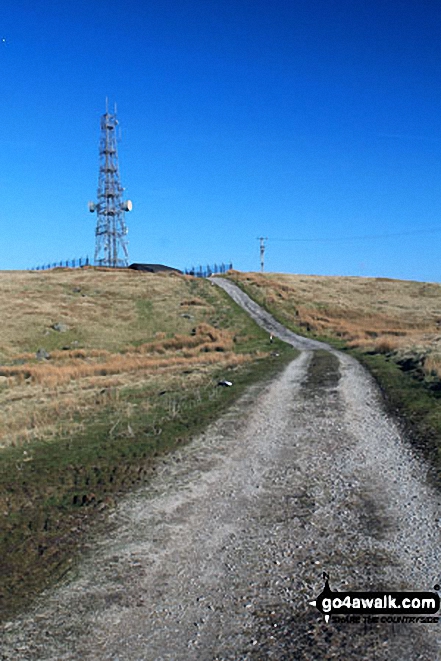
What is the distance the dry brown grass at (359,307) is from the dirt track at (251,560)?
66.6 ft

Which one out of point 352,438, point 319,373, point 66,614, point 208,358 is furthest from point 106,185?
point 66,614

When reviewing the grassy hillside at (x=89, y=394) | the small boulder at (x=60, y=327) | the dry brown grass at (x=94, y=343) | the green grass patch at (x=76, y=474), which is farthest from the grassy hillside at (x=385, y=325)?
the small boulder at (x=60, y=327)

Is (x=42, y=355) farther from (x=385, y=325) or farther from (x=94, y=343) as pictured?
(x=385, y=325)

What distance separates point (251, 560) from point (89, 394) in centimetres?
1715

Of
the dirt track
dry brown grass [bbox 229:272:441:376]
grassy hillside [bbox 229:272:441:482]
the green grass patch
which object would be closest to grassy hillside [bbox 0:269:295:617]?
the green grass patch

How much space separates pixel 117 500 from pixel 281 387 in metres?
12.3

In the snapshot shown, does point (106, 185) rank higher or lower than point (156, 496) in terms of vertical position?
higher

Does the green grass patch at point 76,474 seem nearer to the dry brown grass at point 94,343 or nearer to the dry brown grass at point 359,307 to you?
the dry brown grass at point 94,343

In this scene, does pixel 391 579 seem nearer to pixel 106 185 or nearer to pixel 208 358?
pixel 208 358

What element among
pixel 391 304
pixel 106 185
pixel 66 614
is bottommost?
pixel 66 614

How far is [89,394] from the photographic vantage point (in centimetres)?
2347

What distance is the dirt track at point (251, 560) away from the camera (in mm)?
5695

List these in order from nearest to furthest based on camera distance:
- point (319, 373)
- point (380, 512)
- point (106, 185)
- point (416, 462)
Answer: point (380, 512) → point (416, 462) → point (319, 373) → point (106, 185)

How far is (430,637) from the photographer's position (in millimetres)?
5633
